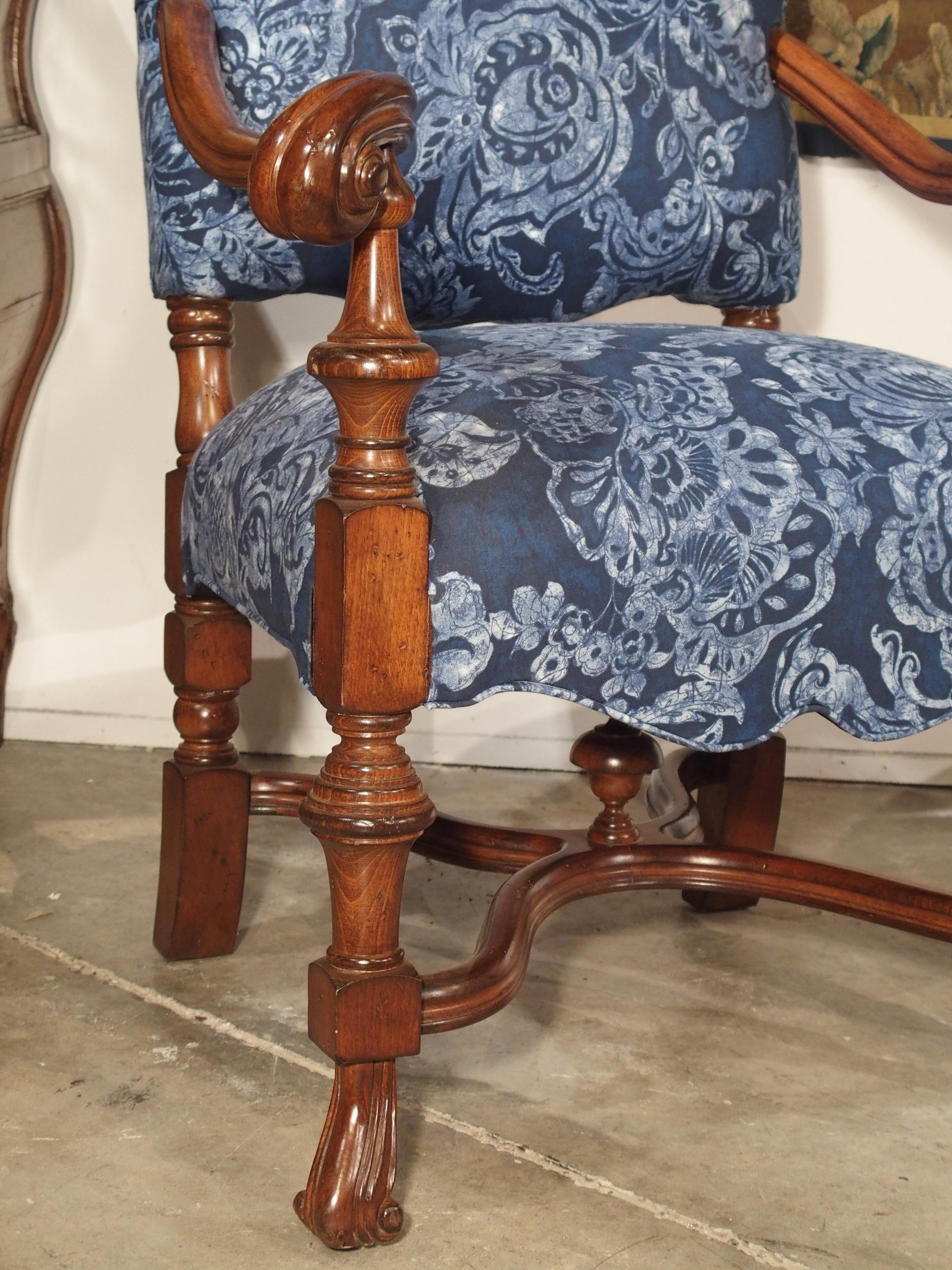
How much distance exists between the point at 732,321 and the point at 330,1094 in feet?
2.77

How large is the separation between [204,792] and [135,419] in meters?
0.92

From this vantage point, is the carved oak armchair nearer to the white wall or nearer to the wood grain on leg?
the wood grain on leg

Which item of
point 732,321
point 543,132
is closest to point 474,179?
point 543,132

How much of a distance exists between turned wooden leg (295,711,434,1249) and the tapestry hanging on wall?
1.46m

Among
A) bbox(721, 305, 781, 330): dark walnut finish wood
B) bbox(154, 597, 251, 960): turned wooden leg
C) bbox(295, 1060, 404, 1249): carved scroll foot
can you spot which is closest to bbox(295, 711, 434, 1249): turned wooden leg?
bbox(295, 1060, 404, 1249): carved scroll foot

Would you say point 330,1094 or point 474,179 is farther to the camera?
point 474,179

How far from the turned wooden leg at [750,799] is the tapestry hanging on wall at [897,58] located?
3.20 ft

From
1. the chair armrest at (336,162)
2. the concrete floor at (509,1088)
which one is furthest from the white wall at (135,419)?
the chair armrest at (336,162)

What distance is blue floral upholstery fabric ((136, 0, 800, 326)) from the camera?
3.96 feet

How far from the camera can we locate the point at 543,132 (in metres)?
1.25

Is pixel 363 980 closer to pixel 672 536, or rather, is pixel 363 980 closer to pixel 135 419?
pixel 672 536

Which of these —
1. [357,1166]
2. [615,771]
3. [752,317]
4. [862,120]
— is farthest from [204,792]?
[862,120]

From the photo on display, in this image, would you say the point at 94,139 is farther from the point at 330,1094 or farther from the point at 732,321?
the point at 330,1094

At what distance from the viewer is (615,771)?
1268 millimetres
